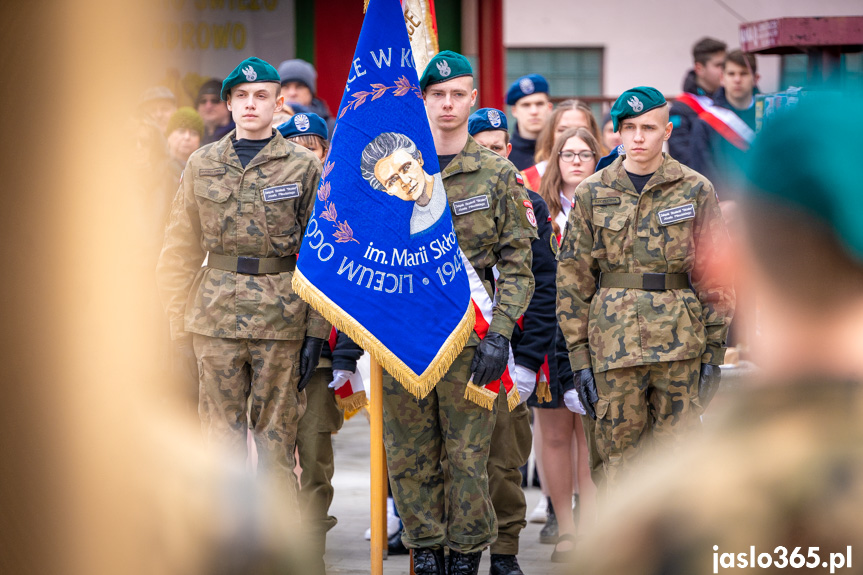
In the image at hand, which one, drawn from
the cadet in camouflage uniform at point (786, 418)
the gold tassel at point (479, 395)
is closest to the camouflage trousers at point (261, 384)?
the gold tassel at point (479, 395)

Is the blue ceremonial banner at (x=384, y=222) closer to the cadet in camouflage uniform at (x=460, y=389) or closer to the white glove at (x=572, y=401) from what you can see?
the cadet in camouflage uniform at (x=460, y=389)

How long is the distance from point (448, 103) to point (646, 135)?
2.55ft

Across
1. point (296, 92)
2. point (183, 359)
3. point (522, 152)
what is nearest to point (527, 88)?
point (522, 152)

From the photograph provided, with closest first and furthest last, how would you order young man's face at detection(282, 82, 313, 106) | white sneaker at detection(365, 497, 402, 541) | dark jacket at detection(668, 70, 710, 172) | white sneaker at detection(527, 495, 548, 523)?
white sneaker at detection(365, 497, 402, 541) → white sneaker at detection(527, 495, 548, 523) → dark jacket at detection(668, 70, 710, 172) → young man's face at detection(282, 82, 313, 106)

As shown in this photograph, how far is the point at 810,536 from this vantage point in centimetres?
114

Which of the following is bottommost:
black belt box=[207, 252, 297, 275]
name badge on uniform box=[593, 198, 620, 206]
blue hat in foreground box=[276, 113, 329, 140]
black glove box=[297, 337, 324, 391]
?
black glove box=[297, 337, 324, 391]

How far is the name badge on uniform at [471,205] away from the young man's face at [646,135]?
2.08 feet

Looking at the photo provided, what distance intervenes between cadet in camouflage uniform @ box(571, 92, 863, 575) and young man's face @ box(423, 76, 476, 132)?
2.95 meters

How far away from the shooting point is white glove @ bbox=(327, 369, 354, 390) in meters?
4.48

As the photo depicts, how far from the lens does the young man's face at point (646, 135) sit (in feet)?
13.6

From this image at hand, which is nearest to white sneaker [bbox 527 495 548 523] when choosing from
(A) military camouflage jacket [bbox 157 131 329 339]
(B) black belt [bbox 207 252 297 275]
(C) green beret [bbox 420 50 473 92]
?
(A) military camouflage jacket [bbox 157 131 329 339]

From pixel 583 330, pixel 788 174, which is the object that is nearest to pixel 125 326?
pixel 788 174

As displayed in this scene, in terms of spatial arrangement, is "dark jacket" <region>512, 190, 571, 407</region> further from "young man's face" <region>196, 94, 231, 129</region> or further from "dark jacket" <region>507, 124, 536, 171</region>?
"dark jacket" <region>507, 124, 536, 171</region>

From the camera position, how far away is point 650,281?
4.08 m
